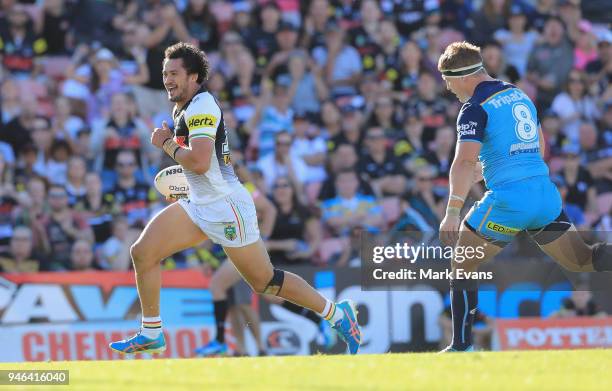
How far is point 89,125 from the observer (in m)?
16.4

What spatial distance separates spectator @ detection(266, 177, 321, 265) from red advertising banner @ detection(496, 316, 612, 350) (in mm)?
2546

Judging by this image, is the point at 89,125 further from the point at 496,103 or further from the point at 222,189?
the point at 496,103

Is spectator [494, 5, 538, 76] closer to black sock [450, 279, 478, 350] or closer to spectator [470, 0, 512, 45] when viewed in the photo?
spectator [470, 0, 512, 45]

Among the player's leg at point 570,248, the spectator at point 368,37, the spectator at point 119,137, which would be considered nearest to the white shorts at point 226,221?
the player's leg at point 570,248

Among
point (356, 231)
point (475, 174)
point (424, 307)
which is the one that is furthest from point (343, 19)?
point (475, 174)

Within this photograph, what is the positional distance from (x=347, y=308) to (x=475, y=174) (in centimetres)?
152

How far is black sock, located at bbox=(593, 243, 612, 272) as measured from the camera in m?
9.37

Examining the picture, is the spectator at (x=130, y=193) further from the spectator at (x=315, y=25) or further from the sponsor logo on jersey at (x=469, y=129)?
the sponsor logo on jersey at (x=469, y=129)

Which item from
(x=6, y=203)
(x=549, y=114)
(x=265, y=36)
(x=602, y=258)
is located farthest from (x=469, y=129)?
(x=265, y=36)

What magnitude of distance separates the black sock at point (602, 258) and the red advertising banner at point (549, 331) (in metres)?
5.12

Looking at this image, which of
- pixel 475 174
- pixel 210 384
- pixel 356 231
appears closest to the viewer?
pixel 210 384

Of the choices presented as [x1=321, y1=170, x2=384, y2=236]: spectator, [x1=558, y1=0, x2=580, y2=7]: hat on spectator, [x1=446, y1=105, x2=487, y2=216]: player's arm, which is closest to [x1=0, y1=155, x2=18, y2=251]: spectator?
[x1=321, y1=170, x2=384, y2=236]: spectator

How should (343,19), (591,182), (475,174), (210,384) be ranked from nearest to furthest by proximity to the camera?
(210,384) → (475,174) → (591,182) → (343,19)

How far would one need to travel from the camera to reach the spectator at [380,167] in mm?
16000
